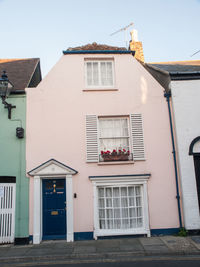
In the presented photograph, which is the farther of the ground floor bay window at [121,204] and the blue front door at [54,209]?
the ground floor bay window at [121,204]

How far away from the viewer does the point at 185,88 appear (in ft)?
31.6

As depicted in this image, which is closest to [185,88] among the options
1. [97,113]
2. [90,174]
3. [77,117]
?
[97,113]

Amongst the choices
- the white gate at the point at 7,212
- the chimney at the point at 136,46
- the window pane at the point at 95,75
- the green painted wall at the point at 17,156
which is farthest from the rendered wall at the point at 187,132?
the white gate at the point at 7,212

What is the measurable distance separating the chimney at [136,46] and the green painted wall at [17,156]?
7538 millimetres

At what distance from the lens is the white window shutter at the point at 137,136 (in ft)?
30.3

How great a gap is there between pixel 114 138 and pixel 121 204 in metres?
2.65

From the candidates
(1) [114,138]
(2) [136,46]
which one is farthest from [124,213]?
(2) [136,46]

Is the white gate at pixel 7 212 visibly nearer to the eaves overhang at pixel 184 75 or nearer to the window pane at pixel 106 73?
the window pane at pixel 106 73

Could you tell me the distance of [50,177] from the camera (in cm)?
903

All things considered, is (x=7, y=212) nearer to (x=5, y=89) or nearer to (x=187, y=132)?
(x=5, y=89)

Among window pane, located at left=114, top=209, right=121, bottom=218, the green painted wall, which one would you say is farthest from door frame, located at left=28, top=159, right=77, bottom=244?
window pane, located at left=114, top=209, right=121, bottom=218

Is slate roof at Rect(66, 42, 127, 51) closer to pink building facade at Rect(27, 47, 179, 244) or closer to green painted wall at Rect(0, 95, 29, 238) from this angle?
pink building facade at Rect(27, 47, 179, 244)

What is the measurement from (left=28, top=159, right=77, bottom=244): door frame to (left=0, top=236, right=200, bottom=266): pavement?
1.81 ft

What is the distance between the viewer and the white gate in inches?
336
